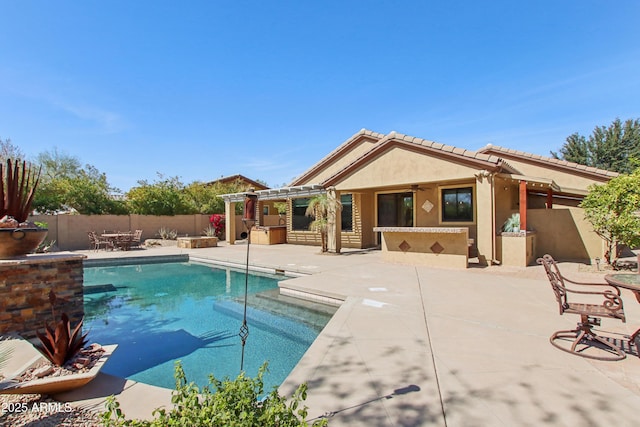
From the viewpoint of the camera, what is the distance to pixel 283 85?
1523cm

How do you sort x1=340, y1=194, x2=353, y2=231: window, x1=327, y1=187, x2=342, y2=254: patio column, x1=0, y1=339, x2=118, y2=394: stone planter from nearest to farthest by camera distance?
x1=0, y1=339, x2=118, y2=394: stone planter, x1=327, y1=187, x2=342, y2=254: patio column, x1=340, y1=194, x2=353, y2=231: window

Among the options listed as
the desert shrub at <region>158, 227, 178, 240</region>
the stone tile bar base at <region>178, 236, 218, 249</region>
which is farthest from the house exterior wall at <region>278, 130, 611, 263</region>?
the desert shrub at <region>158, 227, 178, 240</region>

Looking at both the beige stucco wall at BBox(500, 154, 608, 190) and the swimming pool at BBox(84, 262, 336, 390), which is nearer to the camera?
the swimming pool at BBox(84, 262, 336, 390)

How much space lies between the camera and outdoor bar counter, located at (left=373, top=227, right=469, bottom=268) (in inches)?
396

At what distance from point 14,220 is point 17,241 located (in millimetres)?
472

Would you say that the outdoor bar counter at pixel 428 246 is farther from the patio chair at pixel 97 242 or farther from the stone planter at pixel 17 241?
the patio chair at pixel 97 242

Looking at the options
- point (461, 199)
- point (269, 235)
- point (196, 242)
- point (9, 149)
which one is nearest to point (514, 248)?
point (461, 199)

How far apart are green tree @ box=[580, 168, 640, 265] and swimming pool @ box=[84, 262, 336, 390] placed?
29.9ft

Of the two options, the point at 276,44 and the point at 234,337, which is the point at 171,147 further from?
the point at 234,337

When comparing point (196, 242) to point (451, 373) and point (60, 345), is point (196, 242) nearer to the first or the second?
point (60, 345)

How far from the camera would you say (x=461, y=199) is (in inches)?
532

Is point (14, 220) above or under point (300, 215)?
under

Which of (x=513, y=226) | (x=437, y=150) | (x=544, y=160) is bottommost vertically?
(x=513, y=226)

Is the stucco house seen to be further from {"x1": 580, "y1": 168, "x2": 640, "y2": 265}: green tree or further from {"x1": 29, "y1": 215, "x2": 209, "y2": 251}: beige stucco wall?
{"x1": 29, "y1": 215, "x2": 209, "y2": 251}: beige stucco wall
